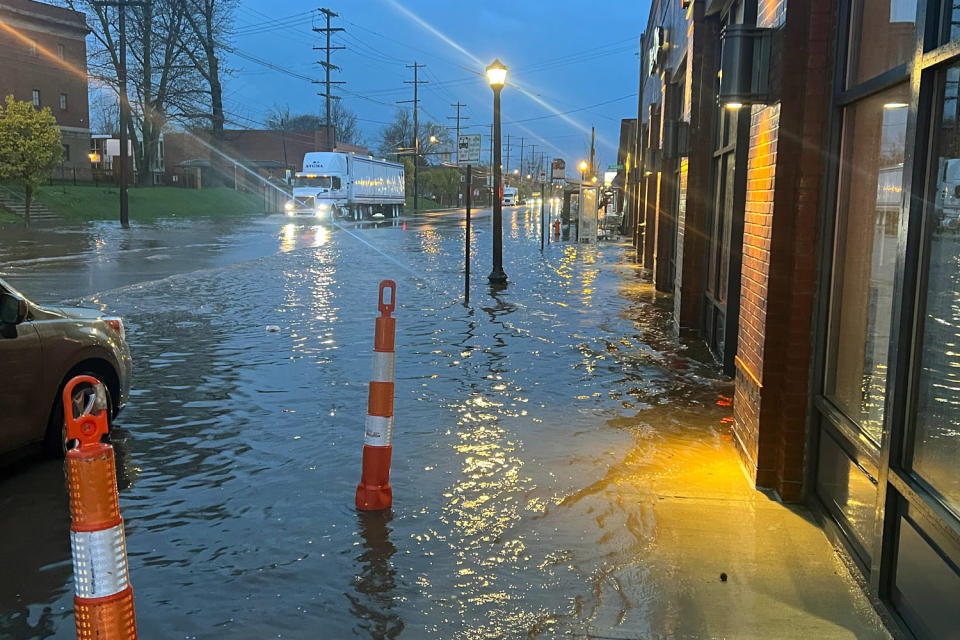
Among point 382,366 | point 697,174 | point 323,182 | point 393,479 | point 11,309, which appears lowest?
point 393,479

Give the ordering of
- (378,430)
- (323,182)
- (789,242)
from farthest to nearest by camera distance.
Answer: (323,182) < (789,242) < (378,430)

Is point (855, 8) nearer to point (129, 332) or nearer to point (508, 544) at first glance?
point (508, 544)

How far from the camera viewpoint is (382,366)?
4773 mm

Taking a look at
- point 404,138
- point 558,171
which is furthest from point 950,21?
point 404,138

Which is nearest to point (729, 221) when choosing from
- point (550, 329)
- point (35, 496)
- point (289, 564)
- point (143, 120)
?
A: point (550, 329)

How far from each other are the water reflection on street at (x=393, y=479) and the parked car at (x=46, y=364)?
1.04 ft

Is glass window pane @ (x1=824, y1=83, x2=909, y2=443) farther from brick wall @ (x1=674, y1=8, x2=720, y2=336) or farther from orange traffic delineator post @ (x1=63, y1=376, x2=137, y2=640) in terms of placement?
brick wall @ (x1=674, y1=8, x2=720, y2=336)

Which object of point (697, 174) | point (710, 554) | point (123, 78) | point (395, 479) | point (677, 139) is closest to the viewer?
point (710, 554)

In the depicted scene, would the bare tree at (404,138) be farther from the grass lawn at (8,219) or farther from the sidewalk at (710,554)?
the sidewalk at (710,554)

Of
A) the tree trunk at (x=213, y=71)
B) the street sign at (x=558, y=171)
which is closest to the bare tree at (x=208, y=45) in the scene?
the tree trunk at (x=213, y=71)

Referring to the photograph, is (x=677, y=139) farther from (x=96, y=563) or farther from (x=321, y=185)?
(x=321, y=185)

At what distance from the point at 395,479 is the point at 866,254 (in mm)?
3084

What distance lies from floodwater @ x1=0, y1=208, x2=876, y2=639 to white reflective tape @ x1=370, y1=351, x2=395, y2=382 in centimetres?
82

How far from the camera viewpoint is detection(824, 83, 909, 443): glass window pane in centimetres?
407
